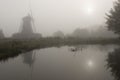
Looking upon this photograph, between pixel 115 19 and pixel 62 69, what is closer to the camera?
pixel 62 69

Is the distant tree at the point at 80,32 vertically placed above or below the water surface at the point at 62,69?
below

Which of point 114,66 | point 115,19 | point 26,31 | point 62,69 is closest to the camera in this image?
point 62,69

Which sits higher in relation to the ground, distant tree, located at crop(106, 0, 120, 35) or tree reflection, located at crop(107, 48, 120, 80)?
distant tree, located at crop(106, 0, 120, 35)

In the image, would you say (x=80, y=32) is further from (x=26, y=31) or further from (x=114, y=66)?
(x=114, y=66)

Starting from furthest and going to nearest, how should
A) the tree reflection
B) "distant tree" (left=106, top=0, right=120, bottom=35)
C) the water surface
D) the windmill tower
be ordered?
the windmill tower
"distant tree" (left=106, top=0, right=120, bottom=35)
the tree reflection
the water surface

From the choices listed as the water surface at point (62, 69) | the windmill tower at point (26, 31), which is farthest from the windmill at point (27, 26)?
the water surface at point (62, 69)

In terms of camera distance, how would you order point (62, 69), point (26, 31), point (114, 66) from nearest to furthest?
point (62, 69) < point (114, 66) < point (26, 31)

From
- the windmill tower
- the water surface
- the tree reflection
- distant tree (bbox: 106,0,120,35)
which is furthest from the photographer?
the windmill tower

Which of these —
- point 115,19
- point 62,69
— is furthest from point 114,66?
point 115,19

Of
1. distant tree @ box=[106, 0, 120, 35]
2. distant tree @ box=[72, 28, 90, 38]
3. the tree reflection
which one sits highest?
distant tree @ box=[106, 0, 120, 35]

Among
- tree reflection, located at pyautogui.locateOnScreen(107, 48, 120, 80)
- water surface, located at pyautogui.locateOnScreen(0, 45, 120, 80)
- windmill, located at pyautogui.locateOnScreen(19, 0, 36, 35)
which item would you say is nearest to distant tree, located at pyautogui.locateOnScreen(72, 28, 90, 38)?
windmill, located at pyautogui.locateOnScreen(19, 0, 36, 35)

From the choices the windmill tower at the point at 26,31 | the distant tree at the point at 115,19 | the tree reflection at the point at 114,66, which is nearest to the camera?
the tree reflection at the point at 114,66

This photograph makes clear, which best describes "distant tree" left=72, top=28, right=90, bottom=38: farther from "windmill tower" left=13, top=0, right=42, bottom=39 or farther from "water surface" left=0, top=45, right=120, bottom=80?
"water surface" left=0, top=45, right=120, bottom=80

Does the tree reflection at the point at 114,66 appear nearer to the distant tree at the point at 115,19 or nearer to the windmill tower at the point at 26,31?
Answer: the distant tree at the point at 115,19
